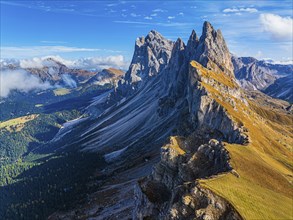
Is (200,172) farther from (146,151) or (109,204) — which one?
(146,151)

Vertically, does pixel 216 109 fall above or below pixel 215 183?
below

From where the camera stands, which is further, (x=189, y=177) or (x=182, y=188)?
(x=189, y=177)

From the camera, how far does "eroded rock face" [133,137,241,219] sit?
4762 cm

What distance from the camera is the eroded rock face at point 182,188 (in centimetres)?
4762

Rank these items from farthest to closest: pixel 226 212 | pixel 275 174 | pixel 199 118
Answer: pixel 199 118
pixel 275 174
pixel 226 212

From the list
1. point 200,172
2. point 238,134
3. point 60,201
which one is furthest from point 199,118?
point 60,201

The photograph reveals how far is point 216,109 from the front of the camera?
13712 centimetres

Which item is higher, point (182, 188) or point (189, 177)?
point (182, 188)

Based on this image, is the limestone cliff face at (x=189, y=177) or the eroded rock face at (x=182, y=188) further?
the limestone cliff face at (x=189, y=177)

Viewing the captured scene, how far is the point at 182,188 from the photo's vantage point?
5272cm

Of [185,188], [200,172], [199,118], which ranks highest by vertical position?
[185,188]

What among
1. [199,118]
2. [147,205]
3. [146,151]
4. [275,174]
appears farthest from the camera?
[146,151]

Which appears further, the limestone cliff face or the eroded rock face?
the limestone cliff face

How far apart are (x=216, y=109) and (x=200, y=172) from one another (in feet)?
239
